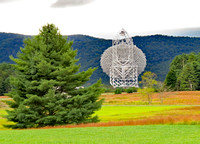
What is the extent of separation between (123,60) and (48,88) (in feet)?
244

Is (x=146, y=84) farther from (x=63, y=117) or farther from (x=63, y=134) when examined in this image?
(x=63, y=134)

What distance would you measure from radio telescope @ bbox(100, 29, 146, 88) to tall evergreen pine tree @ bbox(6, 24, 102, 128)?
69.5 meters

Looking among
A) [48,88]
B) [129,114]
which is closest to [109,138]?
[48,88]

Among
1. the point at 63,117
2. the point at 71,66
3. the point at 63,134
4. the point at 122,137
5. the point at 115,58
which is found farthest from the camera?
the point at 115,58

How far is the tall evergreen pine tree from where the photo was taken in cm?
2469

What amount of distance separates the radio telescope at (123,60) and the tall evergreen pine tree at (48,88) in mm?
69510

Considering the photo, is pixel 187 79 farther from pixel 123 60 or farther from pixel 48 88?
pixel 48 88


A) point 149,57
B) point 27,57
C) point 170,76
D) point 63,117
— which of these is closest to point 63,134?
point 63,117

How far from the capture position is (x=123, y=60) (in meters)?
98.8

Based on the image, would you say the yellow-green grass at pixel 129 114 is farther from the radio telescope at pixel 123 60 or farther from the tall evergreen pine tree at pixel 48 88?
the radio telescope at pixel 123 60

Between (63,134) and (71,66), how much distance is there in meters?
10.1

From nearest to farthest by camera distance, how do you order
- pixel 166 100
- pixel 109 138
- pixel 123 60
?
pixel 109 138 → pixel 166 100 → pixel 123 60

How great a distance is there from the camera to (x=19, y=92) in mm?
26172

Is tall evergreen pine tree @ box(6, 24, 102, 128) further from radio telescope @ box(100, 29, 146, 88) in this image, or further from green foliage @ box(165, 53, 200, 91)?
radio telescope @ box(100, 29, 146, 88)
